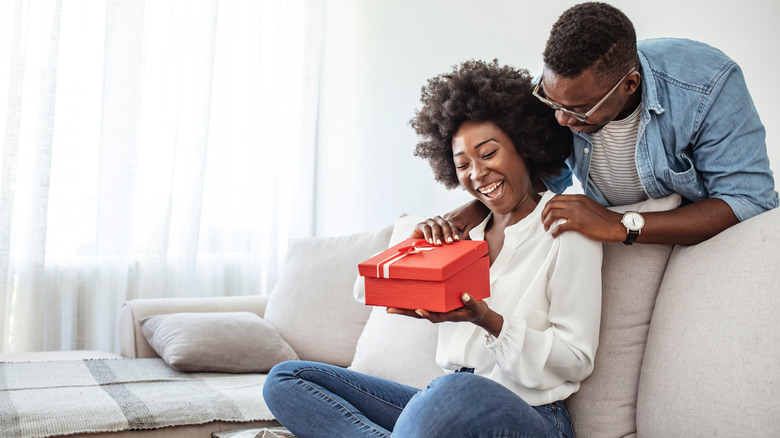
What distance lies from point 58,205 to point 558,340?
254 centimetres

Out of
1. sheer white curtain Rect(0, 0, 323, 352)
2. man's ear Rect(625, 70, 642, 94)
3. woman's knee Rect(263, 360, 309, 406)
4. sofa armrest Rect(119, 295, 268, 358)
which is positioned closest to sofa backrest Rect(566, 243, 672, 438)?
man's ear Rect(625, 70, 642, 94)

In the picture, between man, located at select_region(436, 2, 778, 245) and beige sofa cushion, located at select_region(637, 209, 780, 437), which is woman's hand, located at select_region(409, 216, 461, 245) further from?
beige sofa cushion, located at select_region(637, 209, 780, 437)

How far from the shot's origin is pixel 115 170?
3080 millimetres

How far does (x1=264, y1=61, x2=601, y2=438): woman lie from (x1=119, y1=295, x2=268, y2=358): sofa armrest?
114 cm

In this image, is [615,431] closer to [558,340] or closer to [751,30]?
[558,340]

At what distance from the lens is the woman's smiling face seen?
142 centimetres

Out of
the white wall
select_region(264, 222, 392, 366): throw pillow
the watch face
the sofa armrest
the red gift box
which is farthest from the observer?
the sofa armrest

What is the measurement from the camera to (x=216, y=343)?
2158mm

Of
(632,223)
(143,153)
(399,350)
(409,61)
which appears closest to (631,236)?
(632,223)

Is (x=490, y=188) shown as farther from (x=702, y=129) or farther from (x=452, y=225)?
(x=702, y=129)

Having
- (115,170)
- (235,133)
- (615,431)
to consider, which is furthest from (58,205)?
(615,431)

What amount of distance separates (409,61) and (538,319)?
178 centimetres

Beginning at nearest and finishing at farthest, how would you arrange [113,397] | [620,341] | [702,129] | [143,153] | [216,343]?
[702,129] → [620,341] → [113,397] → [216,343] → [143,153]

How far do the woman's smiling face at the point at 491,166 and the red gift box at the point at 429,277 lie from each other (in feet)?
0.51
